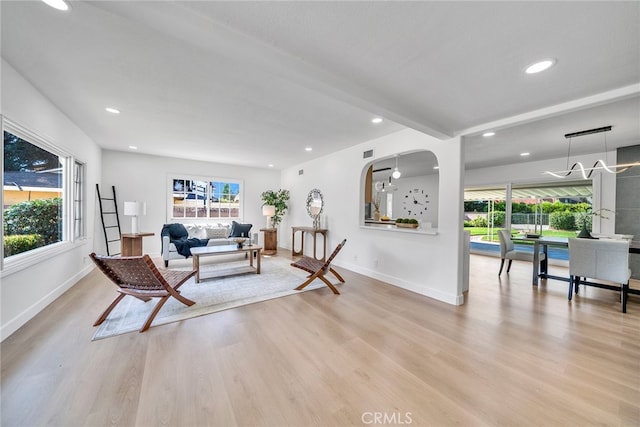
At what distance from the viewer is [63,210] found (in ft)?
11.6

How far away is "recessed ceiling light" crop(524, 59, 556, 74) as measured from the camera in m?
1.79

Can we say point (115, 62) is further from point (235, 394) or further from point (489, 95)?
point (489, 95)

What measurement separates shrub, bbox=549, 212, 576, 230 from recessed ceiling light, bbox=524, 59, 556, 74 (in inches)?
223

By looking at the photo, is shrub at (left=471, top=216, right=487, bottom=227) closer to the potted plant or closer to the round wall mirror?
the round wall mirror

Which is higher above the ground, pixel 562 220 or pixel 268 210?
pixel 268 210

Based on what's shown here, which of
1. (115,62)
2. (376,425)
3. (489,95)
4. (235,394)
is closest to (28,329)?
(235,394)

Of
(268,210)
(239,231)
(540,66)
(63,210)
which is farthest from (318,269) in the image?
(63,210)

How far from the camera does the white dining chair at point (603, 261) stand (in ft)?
9.69

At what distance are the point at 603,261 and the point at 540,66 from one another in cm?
299

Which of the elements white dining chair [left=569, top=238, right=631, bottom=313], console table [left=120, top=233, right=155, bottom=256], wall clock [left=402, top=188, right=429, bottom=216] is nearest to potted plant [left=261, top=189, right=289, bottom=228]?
console table [left=120, top=233, right=155, bottom=256]

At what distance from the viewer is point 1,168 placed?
207cm

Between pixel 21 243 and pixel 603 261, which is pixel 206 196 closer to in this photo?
pixel 21 243

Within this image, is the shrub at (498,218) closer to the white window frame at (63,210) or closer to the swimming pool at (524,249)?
the swimming pool at (524,249)

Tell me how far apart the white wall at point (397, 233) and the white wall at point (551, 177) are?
151 inches
